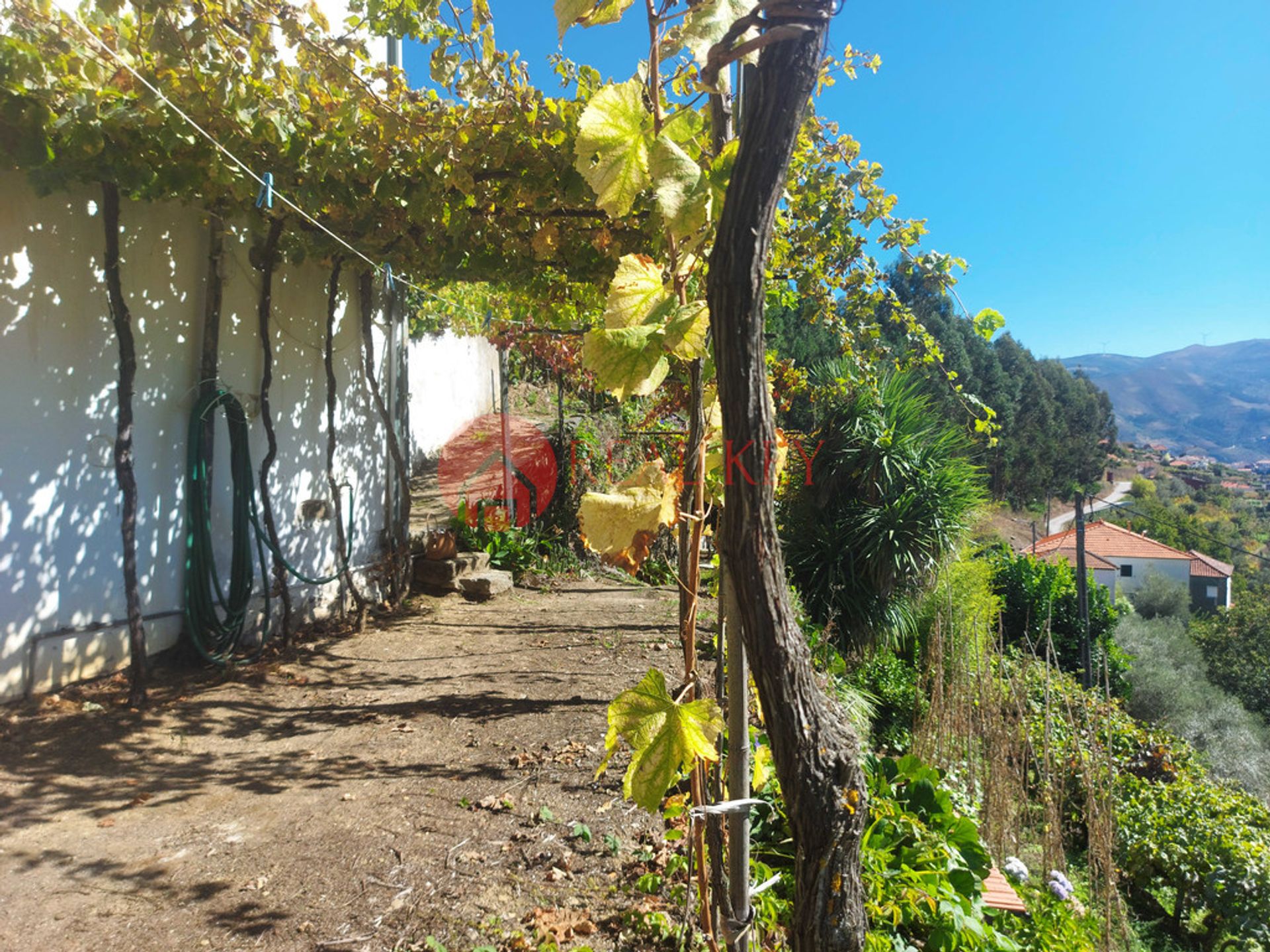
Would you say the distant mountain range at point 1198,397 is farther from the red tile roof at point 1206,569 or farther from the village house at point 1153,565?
the village house at point 1153,565

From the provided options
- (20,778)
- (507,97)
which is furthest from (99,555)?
(507,97)

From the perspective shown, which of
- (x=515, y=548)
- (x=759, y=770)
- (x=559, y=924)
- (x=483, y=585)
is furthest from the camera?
(x=515, y=548)

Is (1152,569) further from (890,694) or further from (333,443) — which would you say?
(333,443)

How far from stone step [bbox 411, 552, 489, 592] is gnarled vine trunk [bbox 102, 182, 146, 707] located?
2552 millimetres

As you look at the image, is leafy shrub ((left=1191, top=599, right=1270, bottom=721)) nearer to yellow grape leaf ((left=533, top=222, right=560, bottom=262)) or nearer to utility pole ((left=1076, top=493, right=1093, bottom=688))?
utility pole ((left=1076, top=493, right=1093, bottom=688))

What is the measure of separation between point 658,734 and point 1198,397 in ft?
444

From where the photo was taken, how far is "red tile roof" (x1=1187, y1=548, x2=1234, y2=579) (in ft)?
106

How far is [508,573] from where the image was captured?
6277 mm

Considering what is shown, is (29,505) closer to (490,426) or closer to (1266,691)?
(490,426)

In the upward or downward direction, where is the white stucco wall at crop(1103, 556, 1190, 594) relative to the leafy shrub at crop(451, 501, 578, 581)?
downward

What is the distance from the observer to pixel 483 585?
5.84 metres

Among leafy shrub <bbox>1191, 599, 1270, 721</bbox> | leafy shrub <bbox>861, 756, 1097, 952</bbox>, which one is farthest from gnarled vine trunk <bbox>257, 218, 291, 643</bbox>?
leafy shrub <bbox>1191, 599, 1270, 721</bbox>

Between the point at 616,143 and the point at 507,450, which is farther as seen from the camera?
the point at 507,450

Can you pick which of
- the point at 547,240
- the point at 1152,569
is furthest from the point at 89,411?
the point at 1152,569
